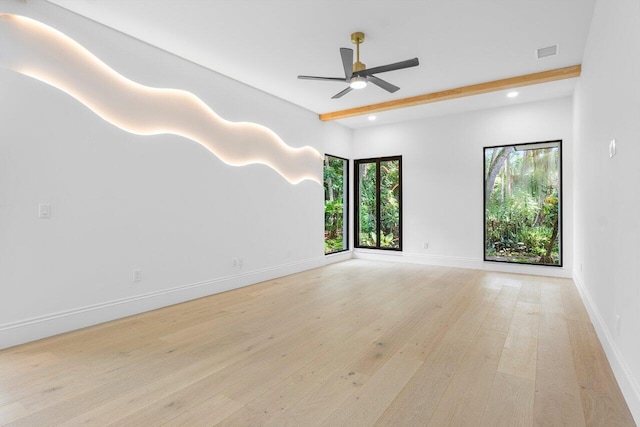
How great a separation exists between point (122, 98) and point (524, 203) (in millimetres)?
6030

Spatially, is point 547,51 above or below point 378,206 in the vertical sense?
above

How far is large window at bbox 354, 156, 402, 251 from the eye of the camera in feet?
23.2

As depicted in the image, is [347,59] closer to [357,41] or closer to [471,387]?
[357,41]

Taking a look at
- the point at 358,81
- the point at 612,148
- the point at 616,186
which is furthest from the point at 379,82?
the point at 616,186

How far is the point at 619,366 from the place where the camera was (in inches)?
83.2

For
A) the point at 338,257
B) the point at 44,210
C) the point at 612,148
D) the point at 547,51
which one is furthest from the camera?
the point at 338,257

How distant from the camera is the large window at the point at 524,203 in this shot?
18.3 feet

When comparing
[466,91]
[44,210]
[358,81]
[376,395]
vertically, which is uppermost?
[466,91]

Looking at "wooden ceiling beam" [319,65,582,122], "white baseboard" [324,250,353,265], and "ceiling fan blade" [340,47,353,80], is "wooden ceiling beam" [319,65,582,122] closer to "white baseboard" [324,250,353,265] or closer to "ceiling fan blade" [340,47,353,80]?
"ceiling fan blade" [340,47,353,80]

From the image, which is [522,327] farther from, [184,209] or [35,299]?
[35,299]

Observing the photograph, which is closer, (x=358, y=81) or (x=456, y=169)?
(x=358, y=81)

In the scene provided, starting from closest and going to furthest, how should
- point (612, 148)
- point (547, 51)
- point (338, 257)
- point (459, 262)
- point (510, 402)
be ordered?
point (510, 402) → point (612, 148) → point (547, 51) → point (459, 262) → point (338, 257)

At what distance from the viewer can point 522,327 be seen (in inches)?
124

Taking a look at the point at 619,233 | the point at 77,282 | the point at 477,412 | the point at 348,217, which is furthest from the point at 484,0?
the point at 348,217
